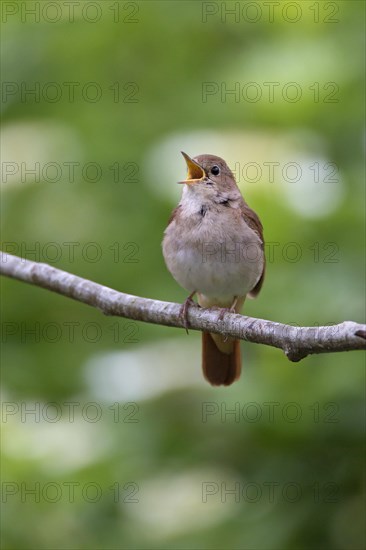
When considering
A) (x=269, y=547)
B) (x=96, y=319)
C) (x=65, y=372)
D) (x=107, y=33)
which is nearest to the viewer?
(x=269, y=547)

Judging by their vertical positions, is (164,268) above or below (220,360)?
above

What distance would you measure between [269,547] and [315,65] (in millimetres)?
2834

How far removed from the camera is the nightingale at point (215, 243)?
16.5 feet

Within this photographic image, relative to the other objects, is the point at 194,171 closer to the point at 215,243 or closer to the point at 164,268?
the point at 215,243

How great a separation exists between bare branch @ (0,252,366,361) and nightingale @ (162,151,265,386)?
49 centimetres

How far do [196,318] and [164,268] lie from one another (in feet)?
5.38

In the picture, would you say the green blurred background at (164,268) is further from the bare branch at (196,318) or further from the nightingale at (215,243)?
the bare branch at (196,318)

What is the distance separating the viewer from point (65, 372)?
5441 millimetres

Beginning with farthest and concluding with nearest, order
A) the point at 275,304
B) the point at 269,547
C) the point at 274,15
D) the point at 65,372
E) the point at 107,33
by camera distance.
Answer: the point at 107,33 → the point at 274,15 → the point at 65,372 → the point at 275,304 → the point at 269,547

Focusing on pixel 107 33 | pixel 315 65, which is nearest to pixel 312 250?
pixel 315 65

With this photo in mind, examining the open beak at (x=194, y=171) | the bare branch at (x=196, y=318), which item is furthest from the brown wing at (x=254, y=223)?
the bare branch at (x=196, y=318)

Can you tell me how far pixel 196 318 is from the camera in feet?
14.3

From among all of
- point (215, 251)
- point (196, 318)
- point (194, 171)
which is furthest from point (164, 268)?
point (196, 318)

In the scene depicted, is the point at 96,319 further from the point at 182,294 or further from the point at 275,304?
the point at 275,304
